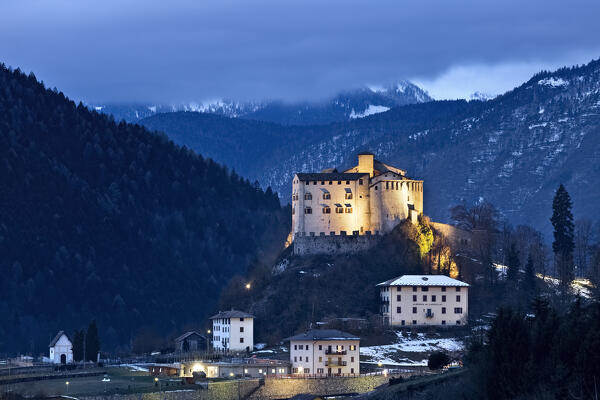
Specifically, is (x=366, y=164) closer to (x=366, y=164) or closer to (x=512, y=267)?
(x=366, y=164)

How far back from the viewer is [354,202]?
19000 cm

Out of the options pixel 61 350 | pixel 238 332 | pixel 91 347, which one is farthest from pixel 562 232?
pixel 61 350

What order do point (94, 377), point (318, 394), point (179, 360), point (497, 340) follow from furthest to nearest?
1. point (179, 360)
2. point (94, 377)
3. point (318, 394)
4. point (497, 340)

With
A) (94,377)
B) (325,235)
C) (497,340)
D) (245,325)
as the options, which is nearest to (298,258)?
(325,235)

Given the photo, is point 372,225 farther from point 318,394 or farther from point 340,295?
point 318,394

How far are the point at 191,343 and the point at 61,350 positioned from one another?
55.2 feet

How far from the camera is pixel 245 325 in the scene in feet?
567

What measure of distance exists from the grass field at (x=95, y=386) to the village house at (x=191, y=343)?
97.2 feet

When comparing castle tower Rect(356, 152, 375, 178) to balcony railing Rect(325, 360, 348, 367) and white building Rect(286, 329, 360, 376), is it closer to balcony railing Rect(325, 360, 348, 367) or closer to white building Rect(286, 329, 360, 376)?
white building Rect(286, 329, 360, 376)

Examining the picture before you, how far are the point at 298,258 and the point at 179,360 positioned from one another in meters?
31.8

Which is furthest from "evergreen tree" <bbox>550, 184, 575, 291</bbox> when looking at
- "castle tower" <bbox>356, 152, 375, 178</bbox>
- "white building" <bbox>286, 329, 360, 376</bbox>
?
"white building" <bbox>286, 329, 360, 376</bbox>

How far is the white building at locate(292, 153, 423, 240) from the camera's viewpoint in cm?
18825

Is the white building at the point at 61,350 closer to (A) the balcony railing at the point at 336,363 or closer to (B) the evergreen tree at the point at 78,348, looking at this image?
(B) the evergreen tree at the point at 78,348

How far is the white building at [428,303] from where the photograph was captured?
172m
